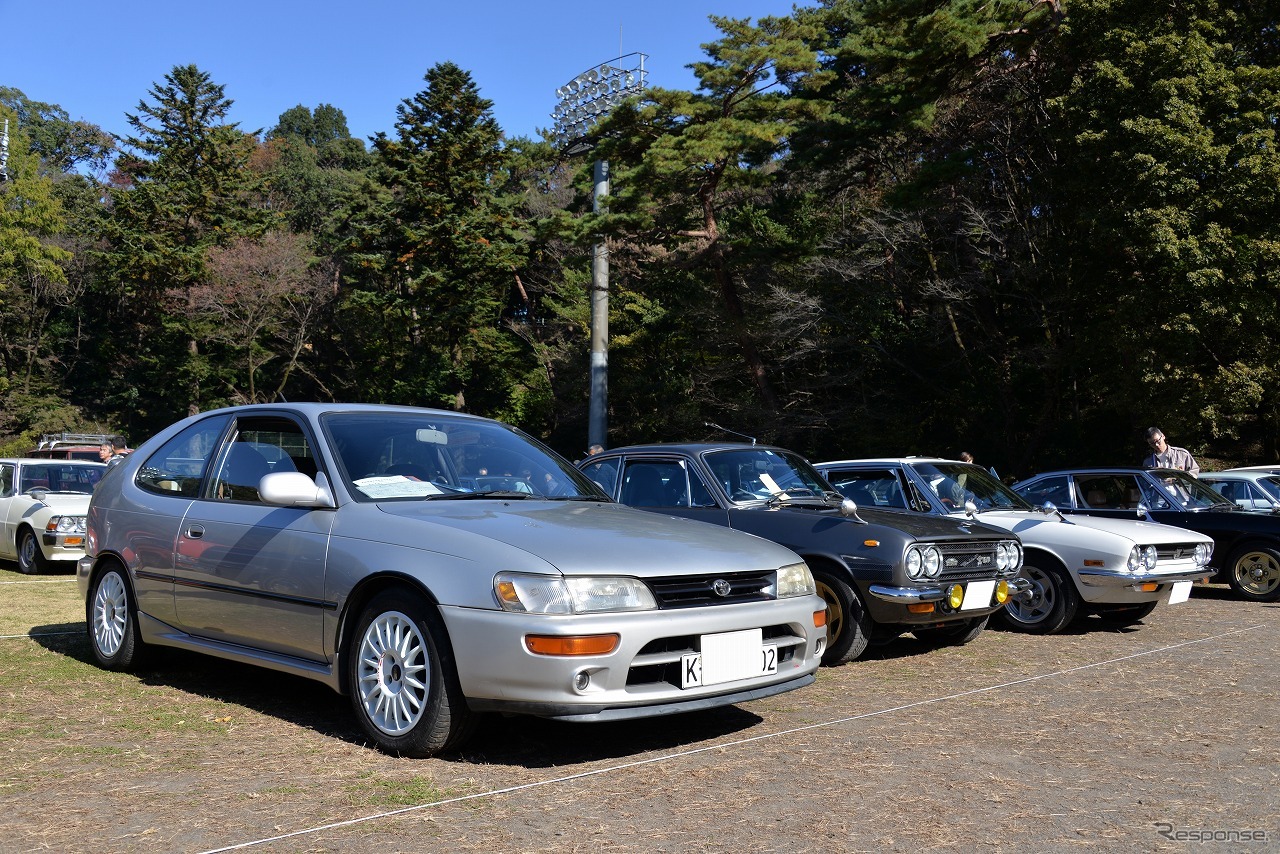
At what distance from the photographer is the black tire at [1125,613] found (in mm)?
9544

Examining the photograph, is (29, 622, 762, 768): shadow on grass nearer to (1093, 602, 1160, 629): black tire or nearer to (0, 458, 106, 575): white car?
(1093, 602, 1160, 629): black tire

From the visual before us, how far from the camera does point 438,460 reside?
575 centimetres

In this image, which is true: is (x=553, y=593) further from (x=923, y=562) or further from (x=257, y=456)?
(x=923, y=562)

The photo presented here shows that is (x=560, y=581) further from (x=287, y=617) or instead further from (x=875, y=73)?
(x=875, y=73)

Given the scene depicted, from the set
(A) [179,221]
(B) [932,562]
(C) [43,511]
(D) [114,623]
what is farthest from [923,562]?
(A) [179,221]

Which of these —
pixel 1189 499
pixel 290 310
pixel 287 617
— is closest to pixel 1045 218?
pixel 1189 499

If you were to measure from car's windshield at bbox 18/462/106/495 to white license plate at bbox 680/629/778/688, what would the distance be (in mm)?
11511

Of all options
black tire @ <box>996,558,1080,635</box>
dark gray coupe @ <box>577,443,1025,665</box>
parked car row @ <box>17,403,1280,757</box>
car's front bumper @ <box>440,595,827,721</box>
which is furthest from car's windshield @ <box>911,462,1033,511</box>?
car's front bumper @ <box>440,595,827,721</box>

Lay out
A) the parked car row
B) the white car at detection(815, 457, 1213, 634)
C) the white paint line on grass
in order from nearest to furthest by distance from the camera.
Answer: the white paint line on grass, the parked car row, the white car at detection(815, 457, 1213, 634)

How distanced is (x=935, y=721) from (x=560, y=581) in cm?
238

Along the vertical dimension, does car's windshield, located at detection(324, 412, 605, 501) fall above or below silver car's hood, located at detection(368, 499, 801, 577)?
above

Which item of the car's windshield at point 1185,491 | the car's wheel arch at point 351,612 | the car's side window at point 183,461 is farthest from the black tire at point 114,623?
the car's windshield at point 1185,491

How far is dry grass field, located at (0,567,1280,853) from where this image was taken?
150 inches

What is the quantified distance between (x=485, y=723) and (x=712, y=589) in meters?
1.35
